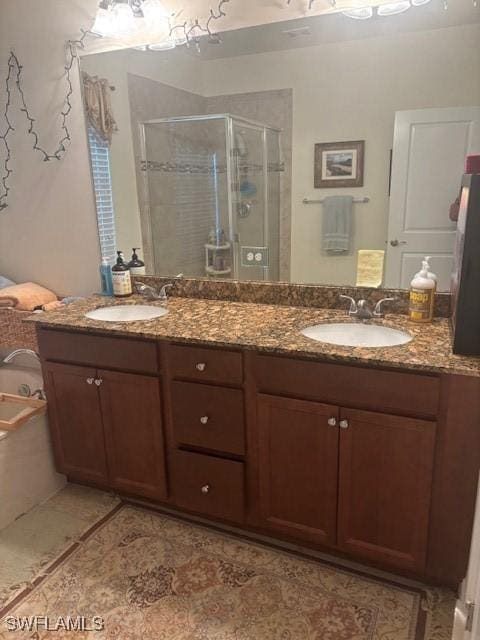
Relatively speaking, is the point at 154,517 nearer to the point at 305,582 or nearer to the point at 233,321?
the point at 305,582

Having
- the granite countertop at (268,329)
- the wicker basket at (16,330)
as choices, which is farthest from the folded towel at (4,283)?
the granite countertop at (268,329)

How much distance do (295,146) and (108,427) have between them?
4.59 feet

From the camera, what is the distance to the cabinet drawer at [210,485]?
1.84 meters

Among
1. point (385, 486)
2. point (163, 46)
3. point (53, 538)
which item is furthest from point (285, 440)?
point (163, 46)

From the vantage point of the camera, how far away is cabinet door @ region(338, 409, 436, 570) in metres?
1.53

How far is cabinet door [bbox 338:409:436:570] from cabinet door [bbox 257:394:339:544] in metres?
0.04

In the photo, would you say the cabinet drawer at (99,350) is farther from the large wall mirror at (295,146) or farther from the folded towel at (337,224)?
the folded towel at (337,224)

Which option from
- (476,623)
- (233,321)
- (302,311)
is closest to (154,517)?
(233,321)

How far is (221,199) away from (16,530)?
169 centimetres

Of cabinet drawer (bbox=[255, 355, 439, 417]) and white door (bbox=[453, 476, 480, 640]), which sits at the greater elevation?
cabinet drawer (bbox=[255, 355, 439, 417])

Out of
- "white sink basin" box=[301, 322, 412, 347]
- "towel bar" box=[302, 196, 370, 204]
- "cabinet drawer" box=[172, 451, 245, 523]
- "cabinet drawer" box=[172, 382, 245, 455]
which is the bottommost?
"cabinet drawer" box=[172, 451, 245, 523]

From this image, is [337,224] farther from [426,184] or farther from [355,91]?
[355,91]

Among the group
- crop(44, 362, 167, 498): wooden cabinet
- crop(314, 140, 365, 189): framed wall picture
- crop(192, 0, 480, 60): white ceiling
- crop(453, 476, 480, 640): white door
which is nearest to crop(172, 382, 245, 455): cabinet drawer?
crop(44, 362, 167, 498): wooden cabinet

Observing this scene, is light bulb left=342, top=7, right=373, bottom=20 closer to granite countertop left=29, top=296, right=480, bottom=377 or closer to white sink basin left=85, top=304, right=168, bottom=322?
granite countertop left=29, top=296, right=480, bottom=377
